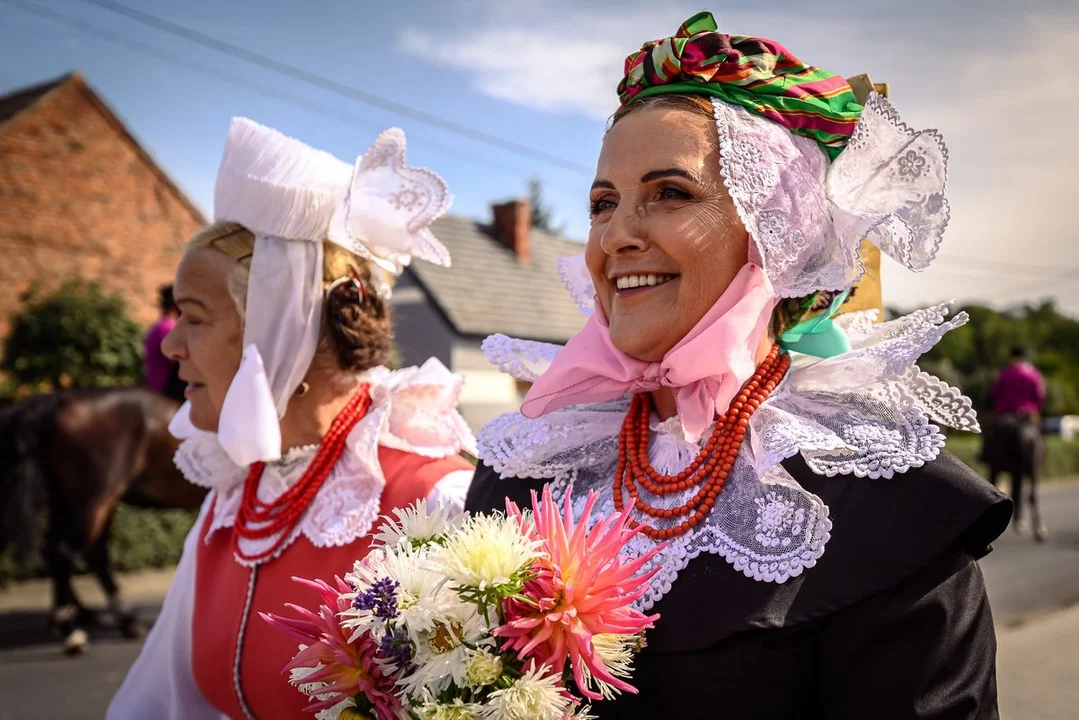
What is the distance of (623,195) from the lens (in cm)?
180

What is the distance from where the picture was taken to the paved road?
5562 millimetres

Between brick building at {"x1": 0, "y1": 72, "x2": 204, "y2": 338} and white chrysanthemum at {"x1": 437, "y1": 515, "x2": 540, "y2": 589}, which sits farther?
brick building at {"x1": 0, "y1": 72, "x2": 204, "y2": 338}

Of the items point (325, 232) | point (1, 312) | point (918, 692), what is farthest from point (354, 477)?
point (1, 312)

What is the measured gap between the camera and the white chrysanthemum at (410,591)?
4.26 ft

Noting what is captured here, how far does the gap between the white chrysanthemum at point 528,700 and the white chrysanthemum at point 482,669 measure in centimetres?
2

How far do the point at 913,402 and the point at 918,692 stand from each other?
518 mm

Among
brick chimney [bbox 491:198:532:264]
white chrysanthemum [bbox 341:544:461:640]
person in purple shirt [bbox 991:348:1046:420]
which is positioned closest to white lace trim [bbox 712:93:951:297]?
white chrysanthemum [bbox 341:544:461:640]

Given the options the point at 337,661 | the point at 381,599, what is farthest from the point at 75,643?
the point at 381,599

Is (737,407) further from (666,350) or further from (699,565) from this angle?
(699,565)

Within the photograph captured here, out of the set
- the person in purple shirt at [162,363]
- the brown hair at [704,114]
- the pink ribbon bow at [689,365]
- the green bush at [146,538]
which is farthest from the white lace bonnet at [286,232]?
the green bush at [146,538]

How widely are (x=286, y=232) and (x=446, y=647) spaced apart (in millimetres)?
1478

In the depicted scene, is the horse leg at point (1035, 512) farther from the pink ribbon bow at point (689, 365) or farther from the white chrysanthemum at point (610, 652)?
the white chrysanthemum at point (610, 652)

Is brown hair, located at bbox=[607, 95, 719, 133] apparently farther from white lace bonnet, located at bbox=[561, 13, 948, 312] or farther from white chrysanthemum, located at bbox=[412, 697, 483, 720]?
white chrysanthemum, located at bbox=[412, 697, 483, 720]

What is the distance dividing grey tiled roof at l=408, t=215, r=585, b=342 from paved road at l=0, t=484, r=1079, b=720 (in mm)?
10479
